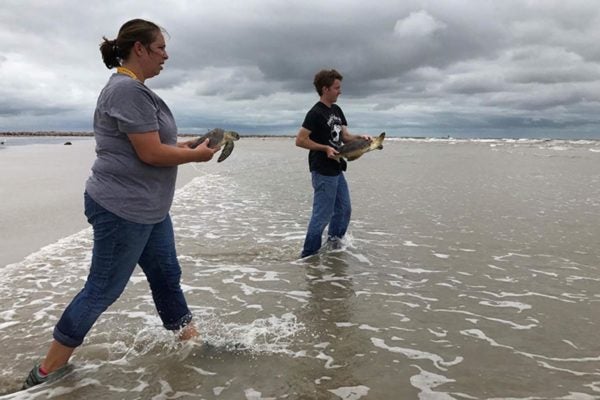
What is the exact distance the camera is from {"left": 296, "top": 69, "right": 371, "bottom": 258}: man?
20.9 ft

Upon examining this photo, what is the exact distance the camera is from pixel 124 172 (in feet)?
10.3

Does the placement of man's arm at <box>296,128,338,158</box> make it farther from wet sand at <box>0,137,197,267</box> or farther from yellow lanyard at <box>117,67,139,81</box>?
wet sand at <box>0,137,197,267</box>

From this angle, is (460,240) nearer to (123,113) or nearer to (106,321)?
(106,321)

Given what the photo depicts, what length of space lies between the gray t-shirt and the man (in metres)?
3.26

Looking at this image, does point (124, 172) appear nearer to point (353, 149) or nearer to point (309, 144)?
point (309, 144)

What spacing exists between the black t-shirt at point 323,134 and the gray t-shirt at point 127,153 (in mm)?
3307

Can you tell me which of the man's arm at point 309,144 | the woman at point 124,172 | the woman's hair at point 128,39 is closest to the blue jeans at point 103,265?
the woman at point 124,172

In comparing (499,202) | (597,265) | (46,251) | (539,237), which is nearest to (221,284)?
(46,251)

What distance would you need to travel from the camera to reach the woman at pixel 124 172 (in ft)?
9.91

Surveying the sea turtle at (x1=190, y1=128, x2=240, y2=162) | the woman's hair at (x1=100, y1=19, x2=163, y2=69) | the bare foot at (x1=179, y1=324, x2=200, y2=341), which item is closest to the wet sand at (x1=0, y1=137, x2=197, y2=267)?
the bare foot at (x1=179, y1=324, x2=200, y2=341)

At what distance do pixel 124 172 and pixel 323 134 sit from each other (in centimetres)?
369

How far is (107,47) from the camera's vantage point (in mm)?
3240

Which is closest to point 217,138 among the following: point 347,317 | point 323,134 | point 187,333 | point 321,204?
point 187,333

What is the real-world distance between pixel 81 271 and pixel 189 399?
12.2 ft
